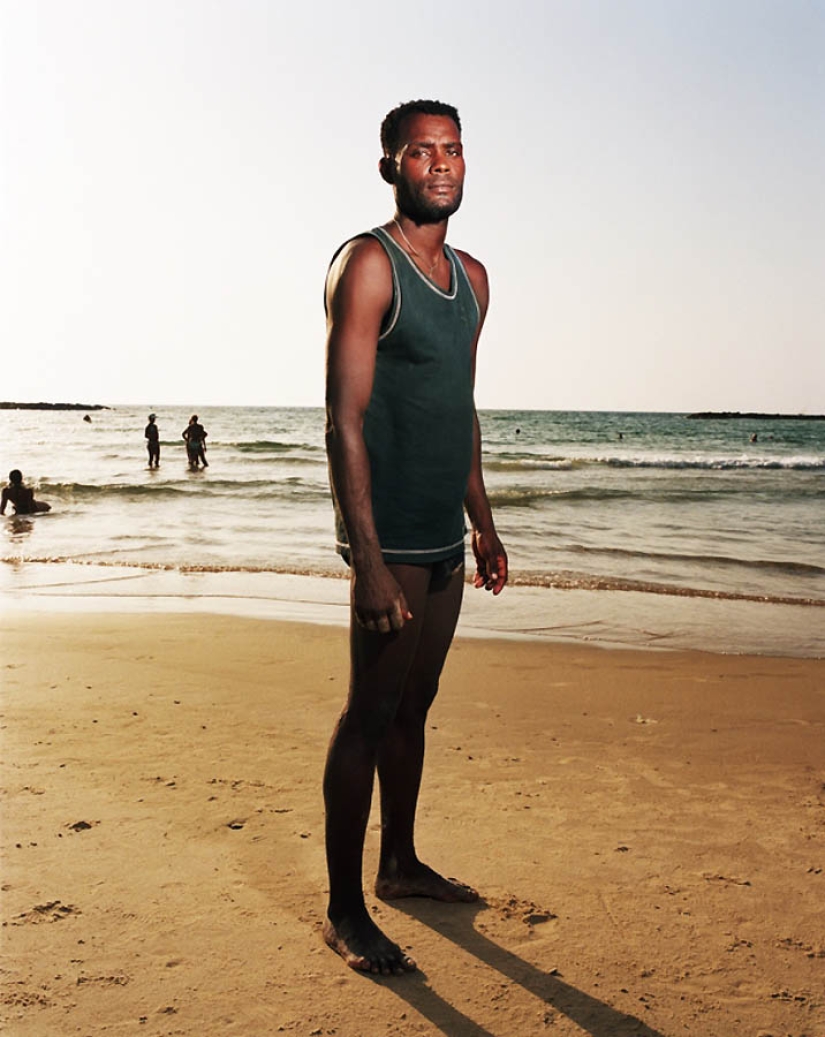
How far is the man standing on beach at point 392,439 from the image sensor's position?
2541 mm

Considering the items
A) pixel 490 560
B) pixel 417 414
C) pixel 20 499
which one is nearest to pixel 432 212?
pixel 417 414

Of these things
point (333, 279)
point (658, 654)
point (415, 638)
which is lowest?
point (658, 654)

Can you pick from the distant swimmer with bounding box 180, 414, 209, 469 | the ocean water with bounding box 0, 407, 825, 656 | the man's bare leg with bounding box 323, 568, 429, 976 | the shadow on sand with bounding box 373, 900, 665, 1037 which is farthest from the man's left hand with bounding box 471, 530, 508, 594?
the distant swimmer with bounding box 180, 414, 209, 469

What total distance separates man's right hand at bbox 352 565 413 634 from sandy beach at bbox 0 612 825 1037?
34.5 inches

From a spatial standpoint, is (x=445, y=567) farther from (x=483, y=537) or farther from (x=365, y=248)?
(x=365, y=248)

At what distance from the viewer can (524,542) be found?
46.4 feet

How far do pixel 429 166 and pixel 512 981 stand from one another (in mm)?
2036

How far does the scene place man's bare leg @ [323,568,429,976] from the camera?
8.80 ft

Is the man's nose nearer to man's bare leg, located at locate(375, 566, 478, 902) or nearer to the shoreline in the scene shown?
man's bare leg, located at locate(375, 566, 478, 902)

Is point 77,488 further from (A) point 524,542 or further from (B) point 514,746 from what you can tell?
(B) point 514,746

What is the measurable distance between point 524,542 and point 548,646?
22.8 ft

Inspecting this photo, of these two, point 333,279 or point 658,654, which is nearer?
point 333,279

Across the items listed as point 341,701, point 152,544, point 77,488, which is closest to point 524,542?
point 152,544

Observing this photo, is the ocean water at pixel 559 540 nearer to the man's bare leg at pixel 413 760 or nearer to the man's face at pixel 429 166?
the man's bare leg at pixel 413 760
